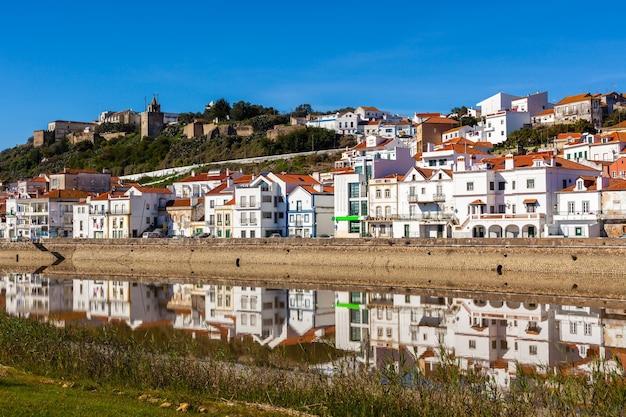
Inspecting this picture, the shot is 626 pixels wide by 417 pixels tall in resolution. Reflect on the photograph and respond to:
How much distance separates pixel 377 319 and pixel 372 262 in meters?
18.5

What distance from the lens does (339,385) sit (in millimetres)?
16641

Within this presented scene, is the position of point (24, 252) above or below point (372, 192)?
below

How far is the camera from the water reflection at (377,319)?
2498 centimetres

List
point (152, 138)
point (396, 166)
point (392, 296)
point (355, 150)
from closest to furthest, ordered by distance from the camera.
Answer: point (392, 296) → point (396, 166) → point (355, 150) → point (152, 138)

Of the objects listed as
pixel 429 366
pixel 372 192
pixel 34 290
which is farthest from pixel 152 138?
pixel 429 366

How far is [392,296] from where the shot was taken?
41.0 metres

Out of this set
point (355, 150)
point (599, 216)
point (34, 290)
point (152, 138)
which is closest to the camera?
point (34, 290)

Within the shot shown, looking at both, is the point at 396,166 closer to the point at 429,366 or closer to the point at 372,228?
the point at 372,228

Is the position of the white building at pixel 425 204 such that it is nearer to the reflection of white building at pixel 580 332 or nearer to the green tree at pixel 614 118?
the reflection of white building at pixel 580 332

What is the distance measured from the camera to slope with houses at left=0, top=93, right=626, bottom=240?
181 feet

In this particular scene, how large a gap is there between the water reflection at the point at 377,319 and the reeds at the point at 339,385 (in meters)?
2.61

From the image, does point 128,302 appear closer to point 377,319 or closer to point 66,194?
point 377,319

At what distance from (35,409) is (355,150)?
83.4 metres

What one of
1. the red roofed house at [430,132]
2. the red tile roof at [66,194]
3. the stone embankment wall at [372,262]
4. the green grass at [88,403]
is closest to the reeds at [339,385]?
the green grass at [88,403]
